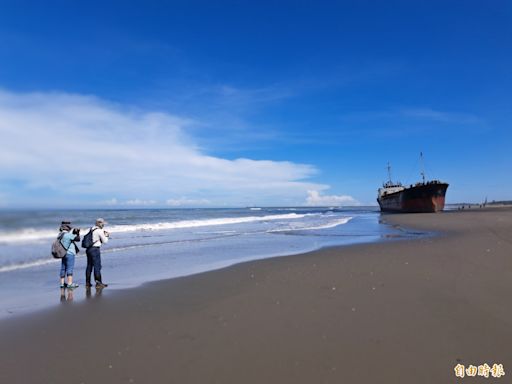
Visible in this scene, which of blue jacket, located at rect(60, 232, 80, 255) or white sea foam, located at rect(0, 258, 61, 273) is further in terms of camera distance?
white sea foam, located at rect(0, 258, 61, 273)

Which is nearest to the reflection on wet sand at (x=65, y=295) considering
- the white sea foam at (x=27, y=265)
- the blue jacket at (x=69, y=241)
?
the blue jacket at (x=69, y=241)

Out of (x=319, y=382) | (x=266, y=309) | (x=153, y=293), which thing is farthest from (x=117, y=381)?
(x=153, y=293)

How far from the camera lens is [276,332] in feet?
15.3

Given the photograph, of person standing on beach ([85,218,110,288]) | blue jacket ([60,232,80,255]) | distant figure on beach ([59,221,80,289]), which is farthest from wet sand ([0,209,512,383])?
blue jacket ([60,232,80,255])

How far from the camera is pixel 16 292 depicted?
7.54m

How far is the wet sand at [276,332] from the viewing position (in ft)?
12.0

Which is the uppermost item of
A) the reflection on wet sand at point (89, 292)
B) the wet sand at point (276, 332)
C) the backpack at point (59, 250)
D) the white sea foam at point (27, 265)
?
the backpack at point (59, 250)

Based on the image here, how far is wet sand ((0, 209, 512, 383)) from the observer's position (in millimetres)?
3670

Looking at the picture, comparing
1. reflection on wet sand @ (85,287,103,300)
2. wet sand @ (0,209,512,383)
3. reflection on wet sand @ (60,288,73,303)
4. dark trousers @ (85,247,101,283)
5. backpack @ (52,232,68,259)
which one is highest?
backpack @ (52,232,68,259)

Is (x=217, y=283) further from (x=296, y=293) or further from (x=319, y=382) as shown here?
(x=319, y=382)

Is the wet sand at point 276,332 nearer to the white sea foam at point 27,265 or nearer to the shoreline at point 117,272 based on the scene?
the shoreline at point 117,272

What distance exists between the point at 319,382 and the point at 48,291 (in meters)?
7.02

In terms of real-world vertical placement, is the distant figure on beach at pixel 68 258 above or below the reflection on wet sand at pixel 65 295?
above

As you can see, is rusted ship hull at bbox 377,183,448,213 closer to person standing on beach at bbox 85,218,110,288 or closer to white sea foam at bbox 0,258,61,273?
white sea foam at bbox 0,258,61,273
